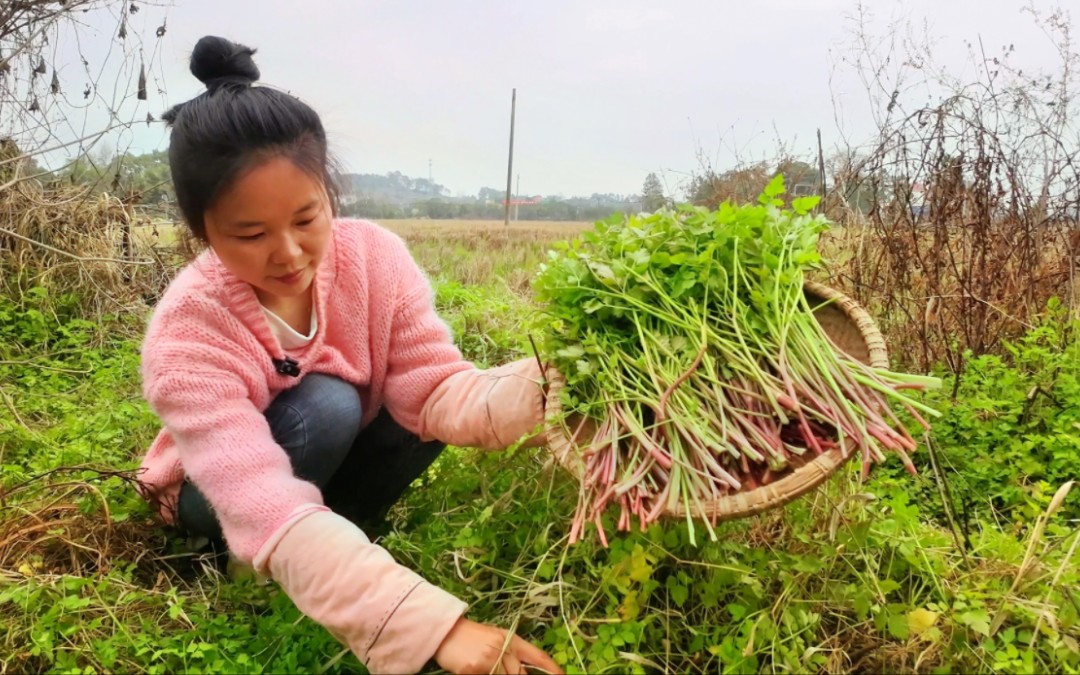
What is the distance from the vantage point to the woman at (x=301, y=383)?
1.22m

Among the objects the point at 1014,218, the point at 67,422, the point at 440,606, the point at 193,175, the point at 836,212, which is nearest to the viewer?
the point at 440,606

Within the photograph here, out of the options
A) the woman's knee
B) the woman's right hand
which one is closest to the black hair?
the woman's knee

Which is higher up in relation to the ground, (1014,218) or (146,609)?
(1014,218)

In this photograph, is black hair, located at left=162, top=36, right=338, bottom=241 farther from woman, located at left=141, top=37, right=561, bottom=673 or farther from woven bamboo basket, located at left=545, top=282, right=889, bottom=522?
woven bamboo basket, located at left=545, top=282, right=889, bottom=522

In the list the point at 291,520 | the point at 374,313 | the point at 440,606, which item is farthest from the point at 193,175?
the point at 440,606

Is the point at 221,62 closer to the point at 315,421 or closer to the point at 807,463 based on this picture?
the point at 315,421

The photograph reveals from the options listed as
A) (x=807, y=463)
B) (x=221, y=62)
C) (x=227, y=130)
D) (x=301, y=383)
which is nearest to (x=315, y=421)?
(x=301, y=383)

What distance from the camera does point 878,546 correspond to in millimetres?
1520

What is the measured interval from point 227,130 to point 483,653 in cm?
94

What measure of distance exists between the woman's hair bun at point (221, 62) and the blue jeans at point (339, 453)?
0.60 m

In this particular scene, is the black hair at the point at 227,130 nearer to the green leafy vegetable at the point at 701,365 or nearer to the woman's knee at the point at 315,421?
the woman's knee at the point at 315,421

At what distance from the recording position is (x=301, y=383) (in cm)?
167

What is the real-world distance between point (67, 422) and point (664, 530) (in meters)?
1.92

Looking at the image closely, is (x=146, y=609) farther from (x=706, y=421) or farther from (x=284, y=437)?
(x=706, y=421)
